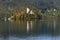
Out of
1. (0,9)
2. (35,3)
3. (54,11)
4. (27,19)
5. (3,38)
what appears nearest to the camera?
(3,38)

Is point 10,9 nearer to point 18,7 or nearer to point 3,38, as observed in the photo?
point 18,7

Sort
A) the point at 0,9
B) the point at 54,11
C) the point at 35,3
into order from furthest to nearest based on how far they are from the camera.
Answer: the point at 35,3
the point at 54,11
the point at 0,9

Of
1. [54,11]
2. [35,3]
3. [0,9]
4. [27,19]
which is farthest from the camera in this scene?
[35,3]

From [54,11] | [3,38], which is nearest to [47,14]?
[54,11]

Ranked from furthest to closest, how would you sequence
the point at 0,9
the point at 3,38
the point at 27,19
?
1. the point at 0,9
2. the point at 27,19
3. the point at 3,38

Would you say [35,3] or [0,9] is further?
[35,3]

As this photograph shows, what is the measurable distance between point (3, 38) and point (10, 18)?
14406mm

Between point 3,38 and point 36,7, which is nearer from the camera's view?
point 3,38

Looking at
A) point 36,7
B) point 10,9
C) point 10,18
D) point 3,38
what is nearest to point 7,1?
point 10,9

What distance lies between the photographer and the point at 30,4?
31.1 metres

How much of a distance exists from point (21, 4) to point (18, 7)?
1482mm

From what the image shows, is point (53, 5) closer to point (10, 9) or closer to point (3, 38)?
point (10, 9)

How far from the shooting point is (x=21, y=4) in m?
31.2

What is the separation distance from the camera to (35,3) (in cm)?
3183
